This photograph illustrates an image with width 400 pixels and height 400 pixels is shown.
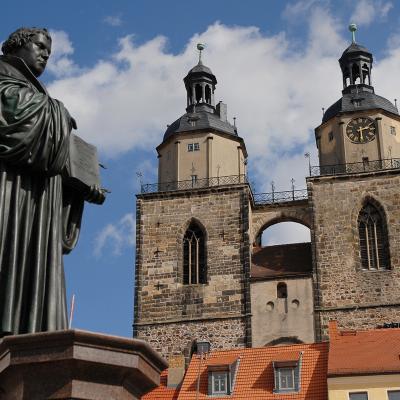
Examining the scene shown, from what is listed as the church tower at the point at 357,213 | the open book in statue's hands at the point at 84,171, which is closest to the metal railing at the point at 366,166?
the church tower at the point at 357,213

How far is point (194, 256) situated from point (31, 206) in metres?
29.1

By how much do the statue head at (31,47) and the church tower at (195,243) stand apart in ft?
88.4

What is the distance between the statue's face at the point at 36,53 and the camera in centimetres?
459

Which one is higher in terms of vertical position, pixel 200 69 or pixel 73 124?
pixel 200 69

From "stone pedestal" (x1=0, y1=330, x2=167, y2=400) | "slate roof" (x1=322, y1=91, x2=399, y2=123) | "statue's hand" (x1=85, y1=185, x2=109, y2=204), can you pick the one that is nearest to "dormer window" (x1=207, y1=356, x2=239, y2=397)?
"slate roof" (x1=322, y1=91, x2=399, y2=123)

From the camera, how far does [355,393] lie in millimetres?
21656

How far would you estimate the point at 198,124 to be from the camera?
3631 centimetres

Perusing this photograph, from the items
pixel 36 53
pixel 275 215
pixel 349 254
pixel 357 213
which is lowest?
pixel 36 53

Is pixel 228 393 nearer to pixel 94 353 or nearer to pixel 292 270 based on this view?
pixel 292 270

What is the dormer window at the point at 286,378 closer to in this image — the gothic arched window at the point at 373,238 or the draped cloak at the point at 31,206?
the gothic arched window at the point at 373,238

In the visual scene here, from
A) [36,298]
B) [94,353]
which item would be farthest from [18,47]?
[94,353]

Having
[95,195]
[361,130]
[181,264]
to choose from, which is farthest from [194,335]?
[95,195]

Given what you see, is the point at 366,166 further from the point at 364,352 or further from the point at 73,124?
the point at 73,124

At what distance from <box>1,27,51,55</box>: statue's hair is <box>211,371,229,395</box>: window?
19326mm
